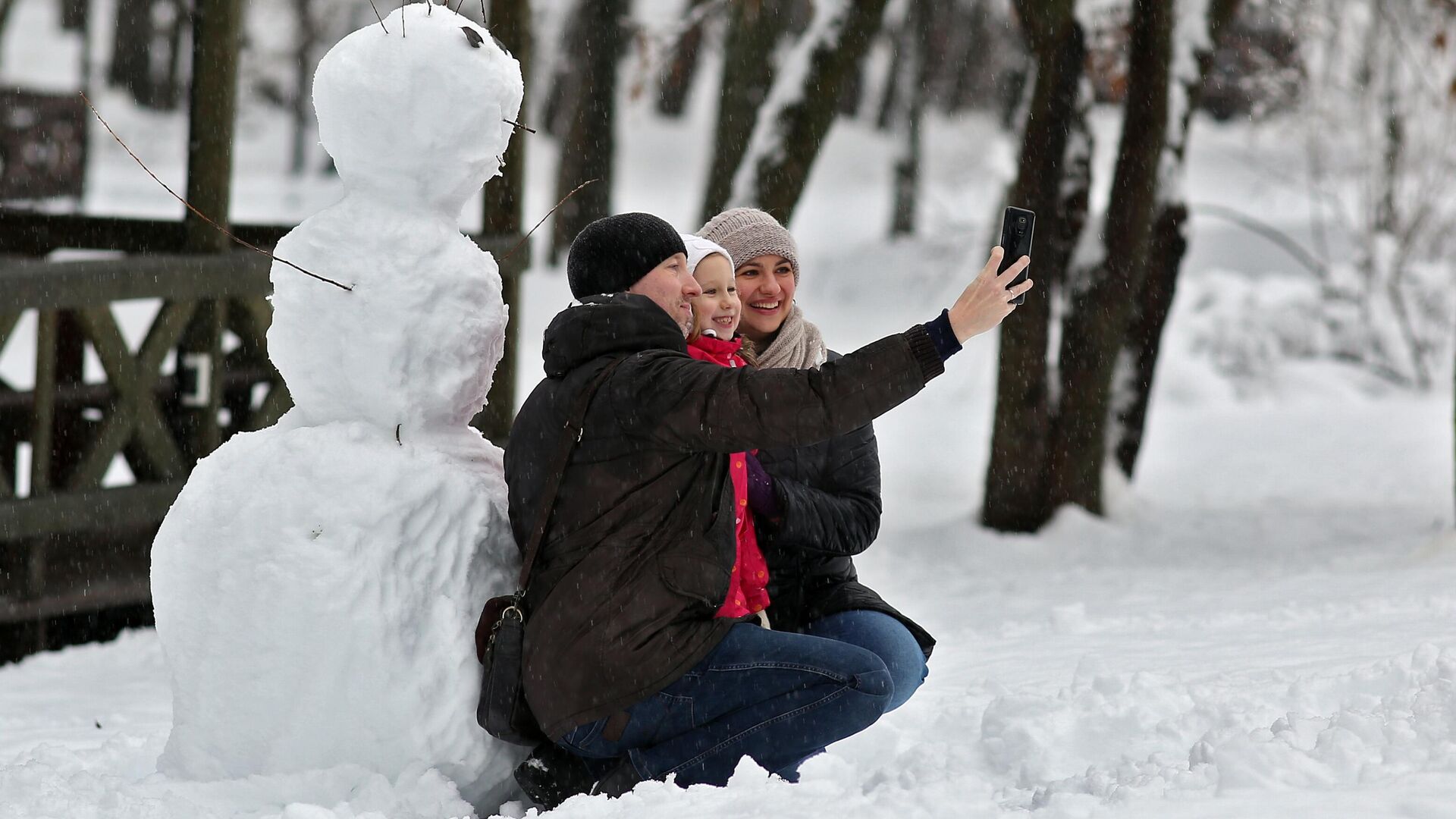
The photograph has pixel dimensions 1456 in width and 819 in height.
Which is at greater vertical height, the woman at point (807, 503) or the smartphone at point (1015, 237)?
the smartphone at point (1015, 237)

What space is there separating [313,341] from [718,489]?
94 centimetres

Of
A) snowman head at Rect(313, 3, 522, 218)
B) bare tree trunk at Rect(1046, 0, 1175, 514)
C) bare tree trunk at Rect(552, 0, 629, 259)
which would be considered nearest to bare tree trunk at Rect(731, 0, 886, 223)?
bare tree trunk at Rect(1046, 0, 1175, 514)

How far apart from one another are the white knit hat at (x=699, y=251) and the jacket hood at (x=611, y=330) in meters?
0.34

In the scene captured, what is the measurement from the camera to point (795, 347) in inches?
146

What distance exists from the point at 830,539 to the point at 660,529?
2.07 feet

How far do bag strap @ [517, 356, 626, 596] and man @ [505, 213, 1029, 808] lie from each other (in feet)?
0.05

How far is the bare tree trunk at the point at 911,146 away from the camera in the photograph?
24.0m

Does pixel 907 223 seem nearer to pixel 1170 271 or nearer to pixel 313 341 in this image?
pixel 1170 271

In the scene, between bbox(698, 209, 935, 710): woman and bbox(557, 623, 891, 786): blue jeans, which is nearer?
bbox(557, 623, 891, 786): blue jeans

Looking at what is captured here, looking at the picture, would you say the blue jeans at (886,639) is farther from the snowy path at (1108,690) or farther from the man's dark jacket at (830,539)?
the snowy path at (1108,690)

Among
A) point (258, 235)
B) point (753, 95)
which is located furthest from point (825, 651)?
point (753, 95)

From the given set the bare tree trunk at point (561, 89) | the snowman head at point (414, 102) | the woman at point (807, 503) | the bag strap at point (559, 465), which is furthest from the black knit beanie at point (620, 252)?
the bare tree trunk at point (561, 89)

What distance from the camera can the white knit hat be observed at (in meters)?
3.36

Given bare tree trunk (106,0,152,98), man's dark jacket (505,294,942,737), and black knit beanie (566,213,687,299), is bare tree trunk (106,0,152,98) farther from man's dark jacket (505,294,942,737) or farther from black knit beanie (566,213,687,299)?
man's dark jacket (505,294,942,737)
